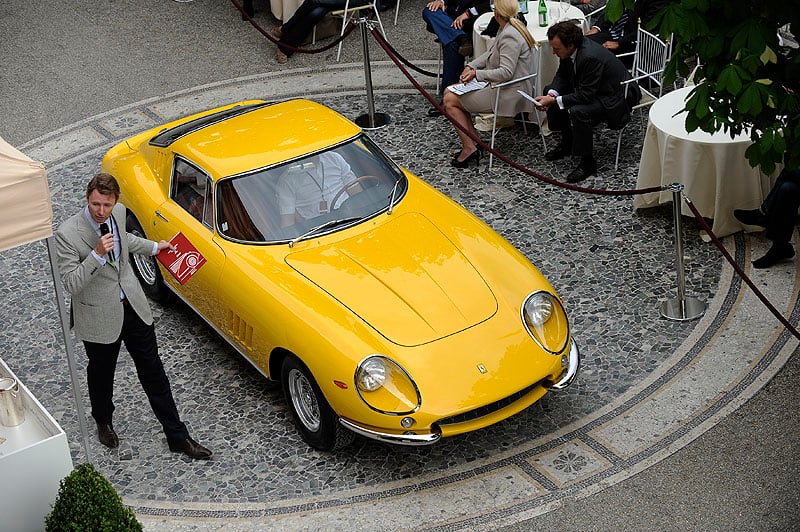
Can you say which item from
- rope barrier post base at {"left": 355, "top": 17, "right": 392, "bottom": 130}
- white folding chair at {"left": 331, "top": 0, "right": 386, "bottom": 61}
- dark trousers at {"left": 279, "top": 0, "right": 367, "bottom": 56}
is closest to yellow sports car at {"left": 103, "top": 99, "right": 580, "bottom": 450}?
rope barrier post base at {"left": 355, "top": 17, "right": 392, "bottom": 130}

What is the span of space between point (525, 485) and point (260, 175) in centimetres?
273

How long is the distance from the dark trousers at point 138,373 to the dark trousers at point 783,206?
178 inches

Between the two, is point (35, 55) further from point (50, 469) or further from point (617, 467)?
point (617, 467)

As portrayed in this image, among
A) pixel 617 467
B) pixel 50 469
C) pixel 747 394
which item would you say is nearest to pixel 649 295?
pixel 747 394

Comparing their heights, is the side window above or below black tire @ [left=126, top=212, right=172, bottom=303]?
above

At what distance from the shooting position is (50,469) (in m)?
5.72

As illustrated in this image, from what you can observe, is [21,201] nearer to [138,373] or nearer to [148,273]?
[138,373]

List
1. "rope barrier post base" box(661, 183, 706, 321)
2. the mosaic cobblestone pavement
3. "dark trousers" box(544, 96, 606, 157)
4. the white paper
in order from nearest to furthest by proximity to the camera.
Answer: the mosaic cobblestone pavement, "rope barrier post base" box(661, 183, 706, 321), "dark trousers" box(544, 96, 606, 157), the white paper

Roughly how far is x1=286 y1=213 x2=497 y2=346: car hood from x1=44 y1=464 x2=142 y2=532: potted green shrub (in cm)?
182

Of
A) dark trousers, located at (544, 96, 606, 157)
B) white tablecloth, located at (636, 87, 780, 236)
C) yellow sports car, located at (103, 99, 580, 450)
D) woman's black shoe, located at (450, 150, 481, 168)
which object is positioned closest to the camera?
yellow sports car, located at (103, 99, 580, 450)

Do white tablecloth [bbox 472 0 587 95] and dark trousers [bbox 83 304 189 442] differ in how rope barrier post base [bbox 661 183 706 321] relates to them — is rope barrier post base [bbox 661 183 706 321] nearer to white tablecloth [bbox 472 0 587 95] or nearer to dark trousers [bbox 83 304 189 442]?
white tablecloth [bbox 472 0 587 95]

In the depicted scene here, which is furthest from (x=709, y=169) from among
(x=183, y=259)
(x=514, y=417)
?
(x=183, y=259)

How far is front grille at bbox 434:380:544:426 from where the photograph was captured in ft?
20.2

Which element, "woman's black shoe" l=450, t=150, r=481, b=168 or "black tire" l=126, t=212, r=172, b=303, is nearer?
"black tire" l=126, t=212, r=172, b=303
